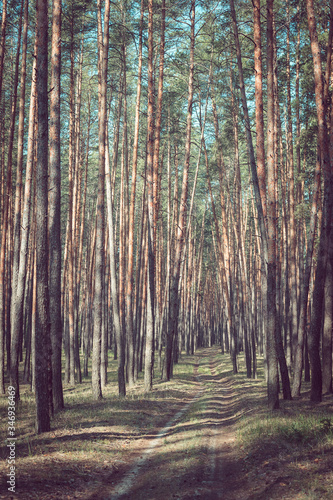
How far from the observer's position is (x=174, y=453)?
23.4 ft

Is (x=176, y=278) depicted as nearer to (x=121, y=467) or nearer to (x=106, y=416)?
(x=106, y=416)

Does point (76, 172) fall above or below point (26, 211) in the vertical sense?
above

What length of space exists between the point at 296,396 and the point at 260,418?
3389mm

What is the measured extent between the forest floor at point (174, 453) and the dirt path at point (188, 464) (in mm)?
15

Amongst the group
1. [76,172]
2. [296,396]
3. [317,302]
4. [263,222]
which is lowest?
[296,396]

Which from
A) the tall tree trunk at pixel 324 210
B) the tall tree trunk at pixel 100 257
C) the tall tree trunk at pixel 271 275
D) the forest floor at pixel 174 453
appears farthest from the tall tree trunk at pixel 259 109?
the forest floor at pixel 174 453

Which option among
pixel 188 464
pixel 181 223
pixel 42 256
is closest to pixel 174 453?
pixel 188 464

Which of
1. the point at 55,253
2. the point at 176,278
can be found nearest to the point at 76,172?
the point at 176,278

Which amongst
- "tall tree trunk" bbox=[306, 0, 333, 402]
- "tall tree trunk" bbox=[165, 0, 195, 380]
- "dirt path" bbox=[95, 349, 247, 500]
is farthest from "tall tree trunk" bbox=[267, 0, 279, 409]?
"tall tree trunk" bbox=[165, 0, 195, 380]

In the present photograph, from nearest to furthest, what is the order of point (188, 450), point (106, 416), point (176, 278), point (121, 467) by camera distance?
point (121, 467) < point (188, 450) < point (106, 416) < point (176, 278)

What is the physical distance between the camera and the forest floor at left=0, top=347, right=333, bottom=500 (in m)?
5.31

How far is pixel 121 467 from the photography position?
6.50m

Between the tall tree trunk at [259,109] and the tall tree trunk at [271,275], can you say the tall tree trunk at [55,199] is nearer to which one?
the tall tree trunk at [271,275]

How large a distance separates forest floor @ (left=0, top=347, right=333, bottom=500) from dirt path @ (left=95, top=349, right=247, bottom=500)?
0.01 m
